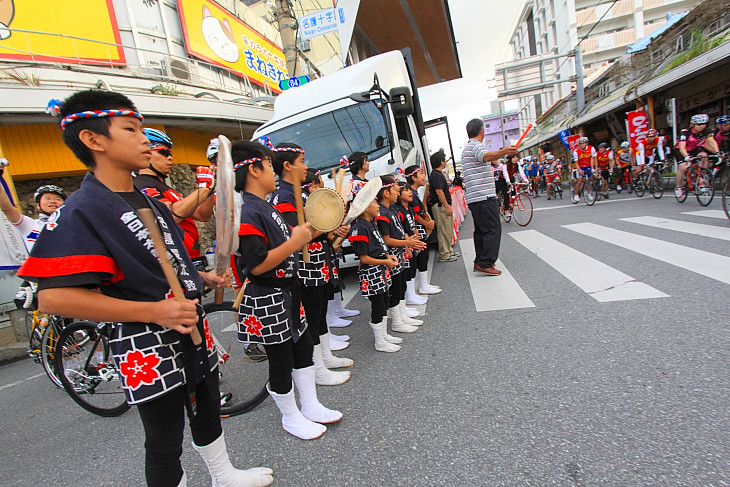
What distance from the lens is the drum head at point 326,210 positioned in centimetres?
222

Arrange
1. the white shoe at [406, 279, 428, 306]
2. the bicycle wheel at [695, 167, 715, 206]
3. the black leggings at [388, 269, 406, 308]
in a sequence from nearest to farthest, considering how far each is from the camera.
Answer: the black leggings at [388, 269, 406, 308] < the white shoe at [406, 279, 428, 306] < the bicycle wheel at [695, 167, 715, 206]

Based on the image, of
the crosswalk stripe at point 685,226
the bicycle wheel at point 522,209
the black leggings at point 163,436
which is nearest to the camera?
the black leggings at point 163,436

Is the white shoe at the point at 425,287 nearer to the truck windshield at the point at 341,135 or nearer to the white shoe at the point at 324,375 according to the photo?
the truck windshield at the point at 341,135

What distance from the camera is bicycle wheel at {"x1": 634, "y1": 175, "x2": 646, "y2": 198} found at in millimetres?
10258

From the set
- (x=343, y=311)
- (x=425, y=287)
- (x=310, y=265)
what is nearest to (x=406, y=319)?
(x=343, y=311)

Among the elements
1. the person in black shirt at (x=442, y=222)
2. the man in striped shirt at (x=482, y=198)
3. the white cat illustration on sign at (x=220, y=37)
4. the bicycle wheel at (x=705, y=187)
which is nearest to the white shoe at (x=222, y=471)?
the man in striped shirt at (x=482, y=198)

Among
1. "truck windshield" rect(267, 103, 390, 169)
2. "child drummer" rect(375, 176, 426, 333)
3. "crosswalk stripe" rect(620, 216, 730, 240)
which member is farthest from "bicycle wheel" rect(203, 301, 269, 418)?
"crosswalk stripe" rect(620, 216, 730, 240)

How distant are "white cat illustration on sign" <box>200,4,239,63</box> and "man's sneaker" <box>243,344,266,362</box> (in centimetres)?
1371

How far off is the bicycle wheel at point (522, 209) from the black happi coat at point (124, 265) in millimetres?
8722

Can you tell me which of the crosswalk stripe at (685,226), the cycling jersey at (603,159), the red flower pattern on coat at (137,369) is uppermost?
the cycling jersey at (603,159)

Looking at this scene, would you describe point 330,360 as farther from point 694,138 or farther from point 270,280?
point 694,138

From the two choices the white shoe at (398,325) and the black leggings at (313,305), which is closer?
the black leggings at (313,305)

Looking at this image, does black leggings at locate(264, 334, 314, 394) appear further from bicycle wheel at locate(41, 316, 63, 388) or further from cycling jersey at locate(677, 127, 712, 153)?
cycling jersey at locate(677, 127, 712, 153)

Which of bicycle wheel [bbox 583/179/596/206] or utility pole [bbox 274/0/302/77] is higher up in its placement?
utility pole [bbox 274/0/302/77]
